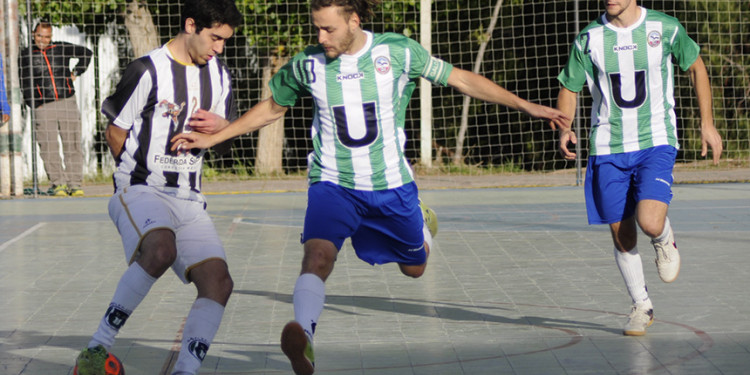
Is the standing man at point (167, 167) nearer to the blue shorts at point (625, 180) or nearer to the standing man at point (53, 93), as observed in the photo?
the blue shorts at point (625, 180)

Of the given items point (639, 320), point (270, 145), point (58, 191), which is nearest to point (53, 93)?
point (58, 191)

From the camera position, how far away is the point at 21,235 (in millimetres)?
11516

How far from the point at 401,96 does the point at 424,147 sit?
43.8 ft

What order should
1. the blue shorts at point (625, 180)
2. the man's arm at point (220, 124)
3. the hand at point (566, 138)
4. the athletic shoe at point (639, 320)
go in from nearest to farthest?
the man's arm at point (220, 124) → the hand at point (566, 138) → the athletic shoe at point (639, 320) → the blue shorts at point (625, 180)

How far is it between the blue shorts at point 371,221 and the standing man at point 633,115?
3.91ft

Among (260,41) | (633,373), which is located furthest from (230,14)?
(260,41)

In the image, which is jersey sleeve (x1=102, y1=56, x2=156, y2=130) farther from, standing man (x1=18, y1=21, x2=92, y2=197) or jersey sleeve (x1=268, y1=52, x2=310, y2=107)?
standing man (x1=18, y1=21, x2=92, y2=197)

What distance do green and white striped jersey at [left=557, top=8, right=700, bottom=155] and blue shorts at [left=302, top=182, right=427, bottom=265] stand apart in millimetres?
1453

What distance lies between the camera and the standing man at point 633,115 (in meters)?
6.48

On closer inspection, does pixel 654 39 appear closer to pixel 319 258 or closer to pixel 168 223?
pixel 319 258

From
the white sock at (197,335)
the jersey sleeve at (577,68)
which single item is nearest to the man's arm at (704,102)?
the jersey sleeve at (577,68)

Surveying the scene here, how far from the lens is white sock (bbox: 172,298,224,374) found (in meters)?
4.95

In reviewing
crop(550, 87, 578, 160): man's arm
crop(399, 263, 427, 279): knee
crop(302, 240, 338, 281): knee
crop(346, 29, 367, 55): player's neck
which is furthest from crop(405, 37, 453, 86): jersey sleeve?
crop(399, 263, 427, 279): knee

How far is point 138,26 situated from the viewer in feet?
60.9
